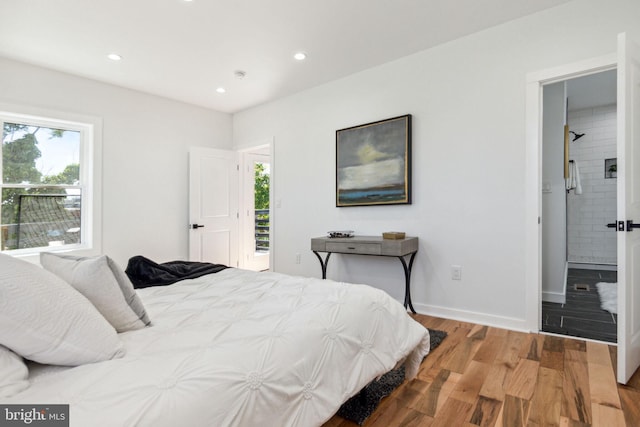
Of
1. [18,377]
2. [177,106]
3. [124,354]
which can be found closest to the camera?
[18,377]

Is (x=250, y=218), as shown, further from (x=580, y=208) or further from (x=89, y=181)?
(x=580, y=208)

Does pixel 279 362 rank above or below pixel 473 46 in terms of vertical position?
below

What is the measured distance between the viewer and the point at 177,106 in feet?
15.2

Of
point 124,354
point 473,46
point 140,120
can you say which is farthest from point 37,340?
point 140,120

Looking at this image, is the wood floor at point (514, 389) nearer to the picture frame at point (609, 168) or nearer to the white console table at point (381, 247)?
the white console table at point (381, 247)

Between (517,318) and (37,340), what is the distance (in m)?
3.08

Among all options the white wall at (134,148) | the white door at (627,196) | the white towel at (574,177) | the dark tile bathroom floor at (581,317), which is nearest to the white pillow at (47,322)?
the white door at (627,196)

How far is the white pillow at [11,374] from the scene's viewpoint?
80 centimetres

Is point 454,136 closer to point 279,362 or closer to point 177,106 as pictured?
point 279,362

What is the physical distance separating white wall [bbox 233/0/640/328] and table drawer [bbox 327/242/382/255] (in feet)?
1.50

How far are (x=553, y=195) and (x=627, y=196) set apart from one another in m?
1.80

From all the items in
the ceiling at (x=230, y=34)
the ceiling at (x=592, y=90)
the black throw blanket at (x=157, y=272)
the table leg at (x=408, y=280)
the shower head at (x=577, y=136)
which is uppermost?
the ceiling at (x=592, y=90)

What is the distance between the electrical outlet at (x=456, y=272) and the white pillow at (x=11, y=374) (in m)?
2.98

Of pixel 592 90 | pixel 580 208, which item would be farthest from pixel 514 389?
pixel 580 208
